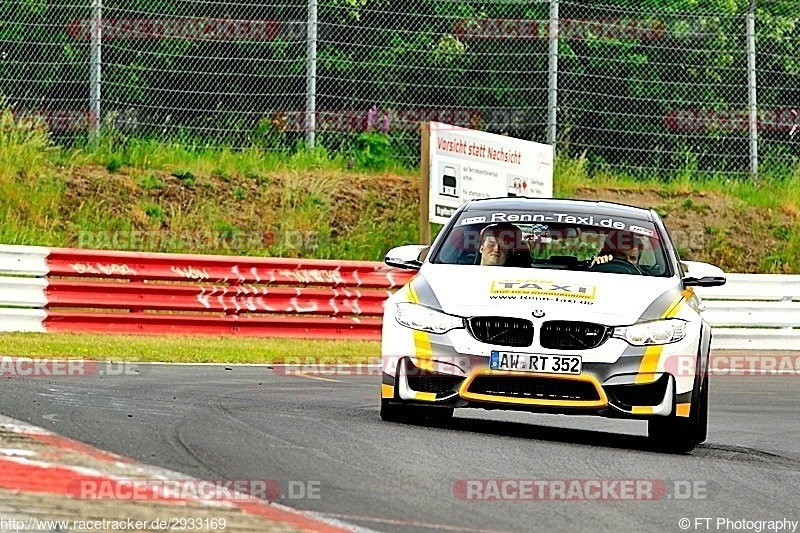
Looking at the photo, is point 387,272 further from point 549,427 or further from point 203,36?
point 549,427

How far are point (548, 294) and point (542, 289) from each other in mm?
80

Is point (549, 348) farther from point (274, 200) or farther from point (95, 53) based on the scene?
point (274, 200)

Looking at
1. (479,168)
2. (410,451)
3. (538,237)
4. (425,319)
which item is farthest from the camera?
(479,168)

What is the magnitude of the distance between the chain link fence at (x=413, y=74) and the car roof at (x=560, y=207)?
9831 mm

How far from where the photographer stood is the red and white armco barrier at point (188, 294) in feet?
54.8

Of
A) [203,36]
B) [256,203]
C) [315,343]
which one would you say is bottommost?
[315,343]

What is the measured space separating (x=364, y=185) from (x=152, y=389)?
505 inches

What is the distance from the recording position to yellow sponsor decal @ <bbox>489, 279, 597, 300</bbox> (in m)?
8.91

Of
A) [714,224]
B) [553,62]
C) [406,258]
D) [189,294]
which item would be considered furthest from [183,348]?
[714,224]

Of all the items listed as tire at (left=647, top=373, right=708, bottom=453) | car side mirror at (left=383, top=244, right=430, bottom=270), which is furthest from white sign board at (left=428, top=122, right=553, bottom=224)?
tire at (left=647, top=373, right=708, bottom=453)

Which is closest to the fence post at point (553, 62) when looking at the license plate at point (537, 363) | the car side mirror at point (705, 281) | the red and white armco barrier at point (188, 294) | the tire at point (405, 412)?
the red and white armco barrier at point (188, 294)

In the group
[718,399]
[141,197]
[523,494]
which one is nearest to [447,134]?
[141,197]

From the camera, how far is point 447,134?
19125mm

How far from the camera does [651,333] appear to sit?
28.9 feet
